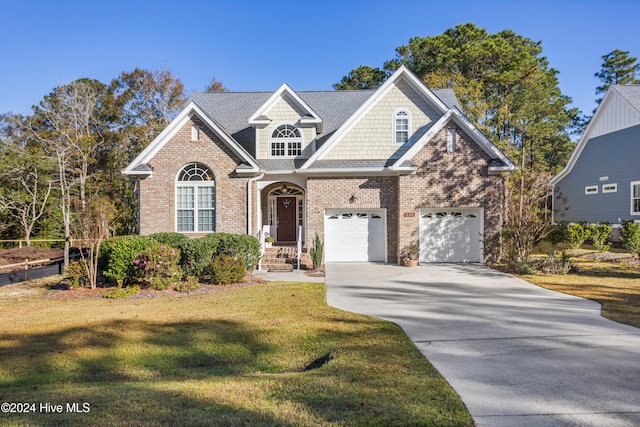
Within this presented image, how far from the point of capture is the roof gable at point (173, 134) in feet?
50.0

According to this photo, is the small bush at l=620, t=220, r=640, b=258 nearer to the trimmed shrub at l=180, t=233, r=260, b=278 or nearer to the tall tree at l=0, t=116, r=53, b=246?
the trimmed shrub at l=180, t=233, r=260, b=278

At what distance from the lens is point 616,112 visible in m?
20.5

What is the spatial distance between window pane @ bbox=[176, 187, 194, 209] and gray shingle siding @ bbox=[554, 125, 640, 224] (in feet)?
52.3

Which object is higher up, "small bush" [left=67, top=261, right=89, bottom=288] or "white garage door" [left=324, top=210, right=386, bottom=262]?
"white garage door" [left=324, top=210, right=386, bottom=262]

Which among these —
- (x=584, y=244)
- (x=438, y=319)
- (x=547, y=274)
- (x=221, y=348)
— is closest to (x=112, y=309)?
(x=221, y=348)

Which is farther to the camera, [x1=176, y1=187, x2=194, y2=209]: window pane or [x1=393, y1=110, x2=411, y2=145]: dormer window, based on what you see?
[x1=393, y1=110, x2=411, y2=145]: dormer window

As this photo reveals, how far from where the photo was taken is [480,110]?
2486cm

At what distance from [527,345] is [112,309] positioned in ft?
28.5

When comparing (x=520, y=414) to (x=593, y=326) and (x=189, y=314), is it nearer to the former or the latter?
(x=593, y=326)

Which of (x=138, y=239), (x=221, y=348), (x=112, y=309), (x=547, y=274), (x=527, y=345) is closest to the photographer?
(x=527, y=345)

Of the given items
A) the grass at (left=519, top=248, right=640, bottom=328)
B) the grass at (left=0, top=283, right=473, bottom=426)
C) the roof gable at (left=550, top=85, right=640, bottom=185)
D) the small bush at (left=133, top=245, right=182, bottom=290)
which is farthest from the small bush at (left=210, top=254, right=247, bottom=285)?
the roof gable at (left=550, top=85, right=640, bottom=185)

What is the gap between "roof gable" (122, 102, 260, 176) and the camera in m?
15.2

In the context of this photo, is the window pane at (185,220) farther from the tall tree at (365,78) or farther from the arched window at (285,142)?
the tall tree at (365,78)

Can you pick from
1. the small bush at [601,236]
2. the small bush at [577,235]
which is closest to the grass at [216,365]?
the small bush at [577,235]
